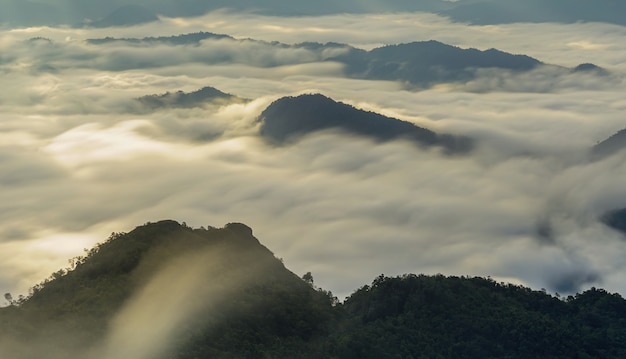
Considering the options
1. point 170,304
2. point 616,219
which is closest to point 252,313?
point 170,304

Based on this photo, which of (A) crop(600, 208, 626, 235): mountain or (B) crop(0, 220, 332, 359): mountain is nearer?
(B) crop(0, 220, 332, 359): mountain

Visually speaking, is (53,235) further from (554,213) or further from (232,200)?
(554,213)

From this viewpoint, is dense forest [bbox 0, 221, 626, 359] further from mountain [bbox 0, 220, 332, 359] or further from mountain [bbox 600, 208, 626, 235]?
mountain [bbox 600, 208, 626, 235]

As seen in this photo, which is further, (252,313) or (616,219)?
(616,219)

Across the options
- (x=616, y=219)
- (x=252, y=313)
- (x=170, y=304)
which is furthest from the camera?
(x=616, y=219)

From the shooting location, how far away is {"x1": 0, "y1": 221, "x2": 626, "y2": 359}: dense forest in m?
54.1

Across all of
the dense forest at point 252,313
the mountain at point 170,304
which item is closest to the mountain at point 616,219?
the dense forest at point 252,313

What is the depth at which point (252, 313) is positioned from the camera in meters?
A: 60.6

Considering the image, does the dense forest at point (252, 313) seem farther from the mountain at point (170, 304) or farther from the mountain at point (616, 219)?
the mountain at point (616, 219)

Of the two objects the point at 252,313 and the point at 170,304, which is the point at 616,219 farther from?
the point at 170,304

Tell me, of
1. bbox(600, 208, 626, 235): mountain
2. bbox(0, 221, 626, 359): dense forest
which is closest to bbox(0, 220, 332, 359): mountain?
bbox(0, 221, 626, 359): dense forest

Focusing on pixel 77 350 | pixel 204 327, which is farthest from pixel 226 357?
pixel 77 350

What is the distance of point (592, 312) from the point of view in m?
71.6

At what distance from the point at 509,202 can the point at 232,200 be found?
7548 cm
